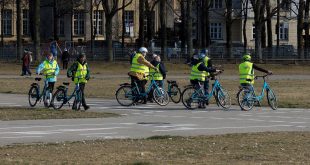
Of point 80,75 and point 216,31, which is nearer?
point 80,75

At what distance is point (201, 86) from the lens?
29.2m

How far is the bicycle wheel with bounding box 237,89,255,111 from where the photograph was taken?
28312mm

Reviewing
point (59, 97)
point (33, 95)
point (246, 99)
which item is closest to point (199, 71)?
point (246, 99)

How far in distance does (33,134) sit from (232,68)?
5174 centimetres

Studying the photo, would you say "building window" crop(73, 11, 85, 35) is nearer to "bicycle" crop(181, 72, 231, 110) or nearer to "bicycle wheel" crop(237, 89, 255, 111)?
"bicycle" crop(181, 72, 231, 110)

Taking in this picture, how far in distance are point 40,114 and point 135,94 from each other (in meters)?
5.40

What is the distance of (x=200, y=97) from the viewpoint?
2873cm

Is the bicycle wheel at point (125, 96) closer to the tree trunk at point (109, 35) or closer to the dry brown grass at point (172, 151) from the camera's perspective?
the dry brown grass at point (172, 151)

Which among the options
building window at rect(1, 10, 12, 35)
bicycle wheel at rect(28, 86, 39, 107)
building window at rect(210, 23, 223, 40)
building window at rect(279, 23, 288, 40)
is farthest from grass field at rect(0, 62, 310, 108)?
building window at rect(210, 23, 223, 40)

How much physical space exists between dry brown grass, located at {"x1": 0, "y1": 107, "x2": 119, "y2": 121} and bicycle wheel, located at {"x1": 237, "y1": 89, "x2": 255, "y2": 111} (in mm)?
4751

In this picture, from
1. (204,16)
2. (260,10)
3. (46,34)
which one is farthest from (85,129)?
(46,34)

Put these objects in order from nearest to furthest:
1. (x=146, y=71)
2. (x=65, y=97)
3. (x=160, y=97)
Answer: (x=65, y=97), (x=160, y=97), (x=146, y=71)

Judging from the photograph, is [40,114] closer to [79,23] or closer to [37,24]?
[37,24]

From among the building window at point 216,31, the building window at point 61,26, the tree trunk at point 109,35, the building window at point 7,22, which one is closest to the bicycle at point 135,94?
the tree trunk at point 109,35
